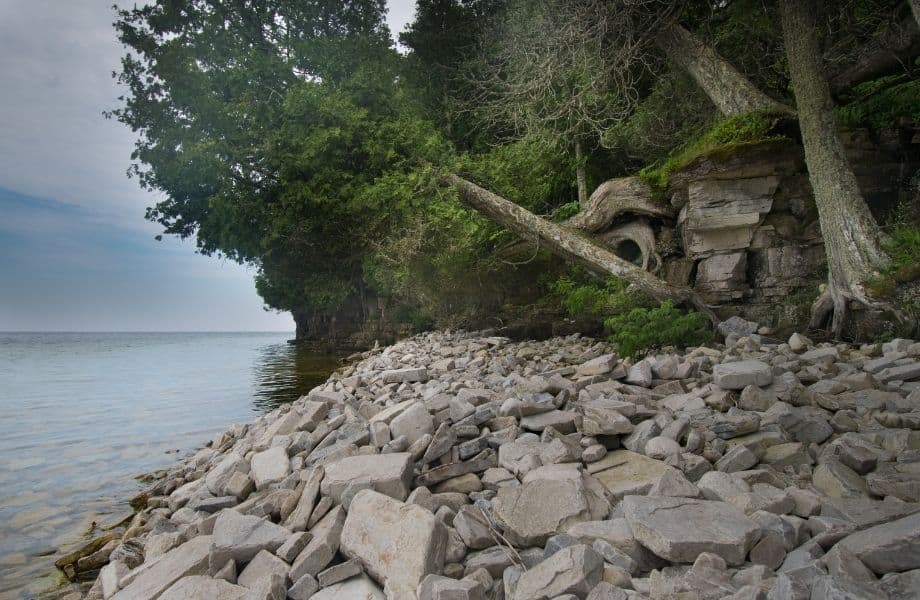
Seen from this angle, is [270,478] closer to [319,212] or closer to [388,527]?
[388,527]

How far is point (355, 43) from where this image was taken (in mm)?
20406

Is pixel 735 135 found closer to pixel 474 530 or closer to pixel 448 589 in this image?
pixel 474 530

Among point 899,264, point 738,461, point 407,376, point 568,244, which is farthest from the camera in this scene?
point 568,244

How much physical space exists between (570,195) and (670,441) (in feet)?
50.3

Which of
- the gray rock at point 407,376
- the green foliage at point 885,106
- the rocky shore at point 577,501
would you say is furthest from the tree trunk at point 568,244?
the gray rock at point 407,376

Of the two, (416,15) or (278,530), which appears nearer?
(278,530)

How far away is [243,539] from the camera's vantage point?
2.46 metres

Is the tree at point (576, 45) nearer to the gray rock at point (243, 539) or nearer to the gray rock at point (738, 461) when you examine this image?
the gray rock at point (738, 461)

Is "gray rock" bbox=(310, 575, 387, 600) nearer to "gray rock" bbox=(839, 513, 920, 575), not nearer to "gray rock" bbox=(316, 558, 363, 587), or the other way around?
"gray rock" bbox=(316, 558, 363, 587)

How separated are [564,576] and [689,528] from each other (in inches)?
22.9

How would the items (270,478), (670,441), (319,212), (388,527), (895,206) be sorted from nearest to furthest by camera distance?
(388,527)
(670,441)
(270,478)
(895,206)
(319,212)

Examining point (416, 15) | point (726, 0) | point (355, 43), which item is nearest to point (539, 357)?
point (726, 0)

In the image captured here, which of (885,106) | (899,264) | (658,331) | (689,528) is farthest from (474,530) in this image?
(885,106)

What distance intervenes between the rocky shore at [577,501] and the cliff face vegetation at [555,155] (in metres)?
3.25
